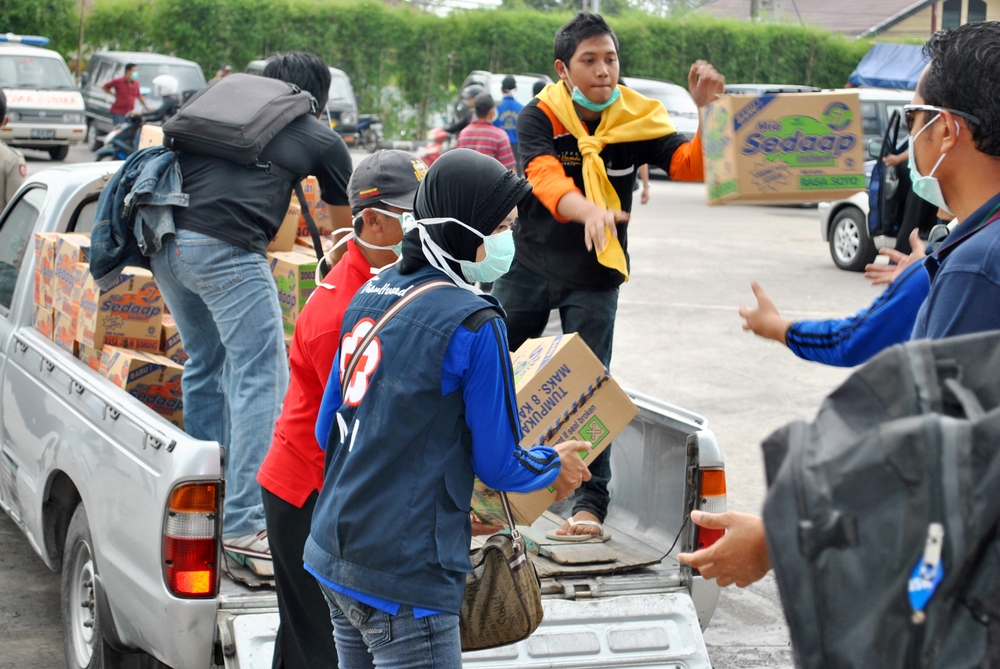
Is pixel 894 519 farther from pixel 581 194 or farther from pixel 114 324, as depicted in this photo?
pixel 114 324

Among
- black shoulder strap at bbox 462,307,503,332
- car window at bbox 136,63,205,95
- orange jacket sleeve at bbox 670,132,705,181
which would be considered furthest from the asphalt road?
car window at bbox 136,63,205,95

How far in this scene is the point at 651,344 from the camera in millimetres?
9695

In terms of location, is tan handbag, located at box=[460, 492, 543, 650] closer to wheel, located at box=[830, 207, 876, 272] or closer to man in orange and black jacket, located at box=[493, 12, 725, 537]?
man in orange and black jacket, located at box=[493, 12, 725, 537]

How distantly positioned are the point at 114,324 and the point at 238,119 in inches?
50.1

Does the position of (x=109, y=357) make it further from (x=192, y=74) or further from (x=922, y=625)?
(x=192, y=74)

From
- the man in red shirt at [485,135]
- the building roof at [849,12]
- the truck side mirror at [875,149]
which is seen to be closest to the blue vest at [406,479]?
the truck side mirror at [875,149]

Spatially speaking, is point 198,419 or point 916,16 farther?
point 916,16

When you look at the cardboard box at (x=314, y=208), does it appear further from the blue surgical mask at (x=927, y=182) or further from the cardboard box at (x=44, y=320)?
the blue surgical mask at (x=927, y=182)

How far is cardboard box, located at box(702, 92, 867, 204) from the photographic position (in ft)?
10.2

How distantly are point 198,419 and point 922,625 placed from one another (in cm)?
337

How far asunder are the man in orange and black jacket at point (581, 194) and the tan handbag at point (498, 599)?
1.60m

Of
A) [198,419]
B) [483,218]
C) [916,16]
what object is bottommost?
[198,419]

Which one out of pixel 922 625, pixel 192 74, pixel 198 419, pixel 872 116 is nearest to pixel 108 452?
pixel 198 419

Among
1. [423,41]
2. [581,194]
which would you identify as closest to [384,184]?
[581,194]
